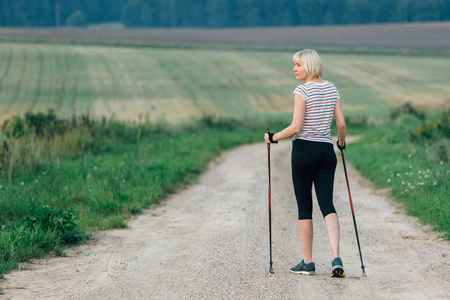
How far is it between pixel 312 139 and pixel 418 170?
6081 mm

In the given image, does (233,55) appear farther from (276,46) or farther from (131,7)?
(131,7)

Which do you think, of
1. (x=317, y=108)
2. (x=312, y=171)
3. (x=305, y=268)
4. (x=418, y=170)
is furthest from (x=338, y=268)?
(x=418, y=170)

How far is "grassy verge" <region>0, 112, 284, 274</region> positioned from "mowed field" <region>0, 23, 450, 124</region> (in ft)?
42.6

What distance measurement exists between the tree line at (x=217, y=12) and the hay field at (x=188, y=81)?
45.7ft

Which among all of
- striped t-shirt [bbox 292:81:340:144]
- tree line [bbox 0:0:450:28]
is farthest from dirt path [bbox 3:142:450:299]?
tree line [bbox 0:0:450:28]

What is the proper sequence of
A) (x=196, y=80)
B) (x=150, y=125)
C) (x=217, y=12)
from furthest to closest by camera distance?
(x=217, y=12), (x=196, y=80), (x=150, y=125)

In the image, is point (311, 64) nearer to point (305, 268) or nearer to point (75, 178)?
point (305, 268)

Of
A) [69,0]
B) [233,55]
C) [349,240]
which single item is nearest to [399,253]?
[349,240]

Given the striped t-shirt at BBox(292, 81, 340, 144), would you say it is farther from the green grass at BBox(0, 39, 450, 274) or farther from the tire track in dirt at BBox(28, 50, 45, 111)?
the tire track in dirt at BBox(28, 50, 45, 111)

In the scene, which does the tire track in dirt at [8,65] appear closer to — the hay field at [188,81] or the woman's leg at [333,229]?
the hay field at [188,81]

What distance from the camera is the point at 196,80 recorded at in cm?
4862

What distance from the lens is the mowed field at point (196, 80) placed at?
37.8m

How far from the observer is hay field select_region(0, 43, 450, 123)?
124 feet

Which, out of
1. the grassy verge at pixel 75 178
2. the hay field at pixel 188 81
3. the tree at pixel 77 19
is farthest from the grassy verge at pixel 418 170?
the tree at pixel 77 19
